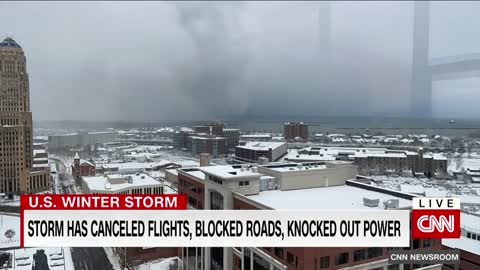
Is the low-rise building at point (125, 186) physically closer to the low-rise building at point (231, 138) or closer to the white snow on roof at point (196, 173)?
the white snow on roof at point (196, 173)

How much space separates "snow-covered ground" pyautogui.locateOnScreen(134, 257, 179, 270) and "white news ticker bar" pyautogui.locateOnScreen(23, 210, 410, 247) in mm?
4095

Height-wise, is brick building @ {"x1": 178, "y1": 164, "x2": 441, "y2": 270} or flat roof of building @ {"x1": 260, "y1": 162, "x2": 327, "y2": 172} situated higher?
flat roof of building @ {"x1": 260, "y1": 162, "x2": 327, "y2": 172}

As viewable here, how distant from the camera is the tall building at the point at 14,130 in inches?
495

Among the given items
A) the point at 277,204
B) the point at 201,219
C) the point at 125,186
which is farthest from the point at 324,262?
the point at 125,186

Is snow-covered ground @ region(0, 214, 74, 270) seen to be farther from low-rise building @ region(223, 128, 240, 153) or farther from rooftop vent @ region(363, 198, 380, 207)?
low-rise building @ region(223, 128, 240, 153)

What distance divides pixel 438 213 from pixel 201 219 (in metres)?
1.88

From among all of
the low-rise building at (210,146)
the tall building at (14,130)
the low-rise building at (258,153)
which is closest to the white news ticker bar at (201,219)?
the tall building at (14,130)

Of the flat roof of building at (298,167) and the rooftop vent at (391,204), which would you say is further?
the flat roof of building at (298,167)

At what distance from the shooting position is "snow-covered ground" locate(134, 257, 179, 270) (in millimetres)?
6469

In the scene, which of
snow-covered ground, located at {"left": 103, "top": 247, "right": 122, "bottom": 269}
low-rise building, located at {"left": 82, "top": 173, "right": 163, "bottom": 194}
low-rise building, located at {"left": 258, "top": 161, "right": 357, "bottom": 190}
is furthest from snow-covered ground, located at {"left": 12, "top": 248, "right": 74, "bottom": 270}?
low-rise building, located at {"left": 258, "top": 161, "right": 357, "bottom": 190}

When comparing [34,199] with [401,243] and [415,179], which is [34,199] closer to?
[401,243]

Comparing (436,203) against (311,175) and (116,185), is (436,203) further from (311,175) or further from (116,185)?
(116,185)

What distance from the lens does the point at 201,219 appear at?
2.65 m

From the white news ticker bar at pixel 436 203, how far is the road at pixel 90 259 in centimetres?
553
